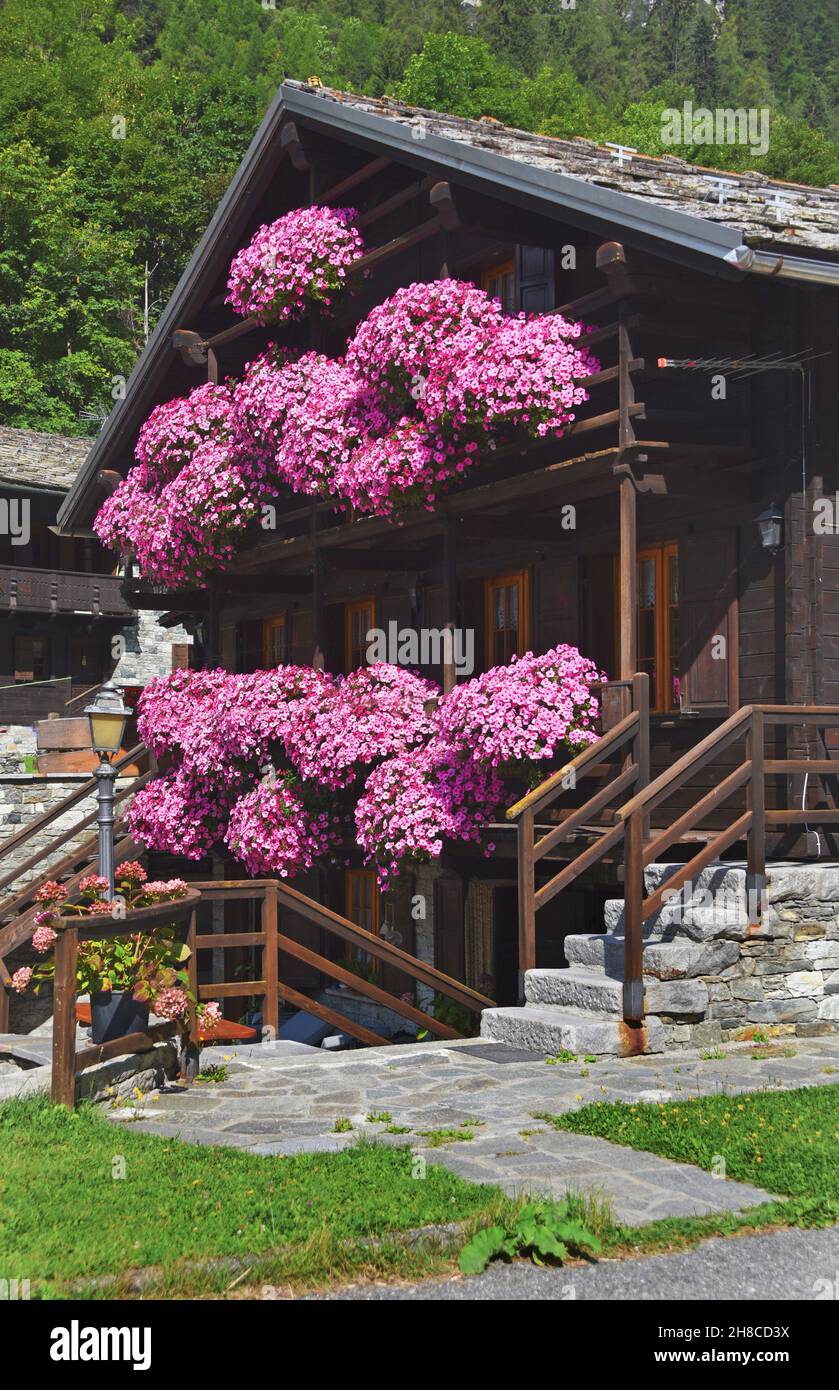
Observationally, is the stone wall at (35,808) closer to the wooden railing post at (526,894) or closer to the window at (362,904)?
the window at (362,904)

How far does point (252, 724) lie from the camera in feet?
56.1

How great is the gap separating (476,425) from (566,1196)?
9244 millimetres

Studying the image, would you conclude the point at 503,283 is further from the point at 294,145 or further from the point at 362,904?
the point at 362,904

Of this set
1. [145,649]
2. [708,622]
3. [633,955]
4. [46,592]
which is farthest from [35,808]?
[145,649]

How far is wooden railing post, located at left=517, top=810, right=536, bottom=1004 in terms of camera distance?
12.5m

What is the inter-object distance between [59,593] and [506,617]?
23039 millimetres

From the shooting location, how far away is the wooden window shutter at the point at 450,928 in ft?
57.0

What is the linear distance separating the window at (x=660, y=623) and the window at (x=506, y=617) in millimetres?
1922

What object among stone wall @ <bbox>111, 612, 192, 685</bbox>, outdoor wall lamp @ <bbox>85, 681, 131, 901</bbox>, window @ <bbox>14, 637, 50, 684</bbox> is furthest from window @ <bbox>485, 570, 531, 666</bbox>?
window @ <bbox>14, 637, 50, 684</bbox>

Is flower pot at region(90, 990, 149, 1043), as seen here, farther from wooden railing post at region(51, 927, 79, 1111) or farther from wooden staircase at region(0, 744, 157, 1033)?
wooden staircase at region(0, 744, 157, 1033)

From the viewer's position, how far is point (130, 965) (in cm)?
1052

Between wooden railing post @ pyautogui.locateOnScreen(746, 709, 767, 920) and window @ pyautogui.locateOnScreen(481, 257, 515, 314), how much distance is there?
6226 millimetres

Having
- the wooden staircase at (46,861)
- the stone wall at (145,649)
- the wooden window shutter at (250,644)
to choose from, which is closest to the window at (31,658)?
the stone wall at (145,649)
